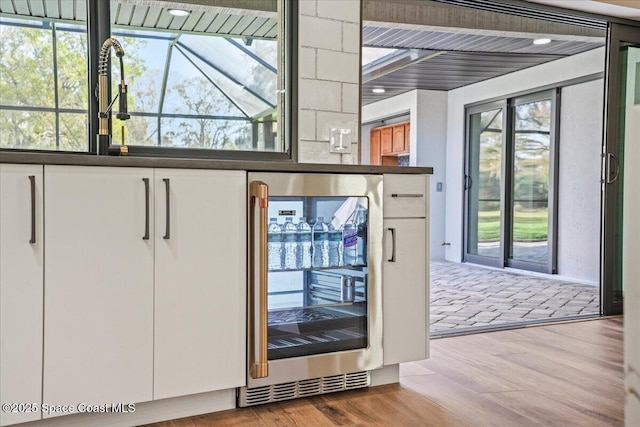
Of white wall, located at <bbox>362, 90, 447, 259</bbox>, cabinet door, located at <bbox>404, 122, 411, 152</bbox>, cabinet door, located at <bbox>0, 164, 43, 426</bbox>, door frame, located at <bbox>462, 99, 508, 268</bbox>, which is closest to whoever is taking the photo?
cabinet door, located at <bbox>0, 164, 43, 426</bbox>

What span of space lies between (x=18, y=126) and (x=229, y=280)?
3.88 feet

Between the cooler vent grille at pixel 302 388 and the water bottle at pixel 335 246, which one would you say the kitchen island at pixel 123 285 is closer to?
the cooler vent grille at pixel 302 388

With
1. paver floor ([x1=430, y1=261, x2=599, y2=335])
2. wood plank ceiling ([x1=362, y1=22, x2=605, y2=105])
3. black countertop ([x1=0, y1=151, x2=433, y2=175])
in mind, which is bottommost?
paver floor ([x1=430, y1=261, x2=599, y2=335])

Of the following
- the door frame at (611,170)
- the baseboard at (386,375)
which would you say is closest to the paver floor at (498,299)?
the door frame at (611,170)

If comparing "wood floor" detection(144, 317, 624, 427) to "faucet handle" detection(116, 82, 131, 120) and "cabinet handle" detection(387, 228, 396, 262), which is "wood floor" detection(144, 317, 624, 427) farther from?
"faucet handle" detection(116, 82, 131, 120)

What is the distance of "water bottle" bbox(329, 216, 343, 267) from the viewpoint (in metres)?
2.38

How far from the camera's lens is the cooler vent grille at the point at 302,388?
7.20 feet

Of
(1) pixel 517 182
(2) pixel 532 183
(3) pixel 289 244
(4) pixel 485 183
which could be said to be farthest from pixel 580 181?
(3) pixel 289 244

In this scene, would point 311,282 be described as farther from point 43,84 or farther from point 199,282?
point 43,84

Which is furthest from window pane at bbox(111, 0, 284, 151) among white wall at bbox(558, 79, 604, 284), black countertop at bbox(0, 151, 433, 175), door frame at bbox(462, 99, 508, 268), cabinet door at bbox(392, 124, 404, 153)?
cabinet door at bbox(392, 124, 404, 153)

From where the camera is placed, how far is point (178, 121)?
2750 millimetres

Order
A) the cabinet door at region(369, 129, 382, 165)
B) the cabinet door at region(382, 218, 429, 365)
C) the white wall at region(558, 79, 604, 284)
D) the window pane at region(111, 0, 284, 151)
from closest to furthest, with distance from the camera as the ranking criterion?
the cabinet door at region(382, 218, 429, 365) → the window pane at region(111, 0, 284, 151) → the white wall at region(558, 79, 604, 284) → the cabinet door at region(369, 129, 382, 165)

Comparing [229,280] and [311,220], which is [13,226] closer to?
[229,280]

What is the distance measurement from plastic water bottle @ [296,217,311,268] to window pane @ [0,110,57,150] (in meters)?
1.15
